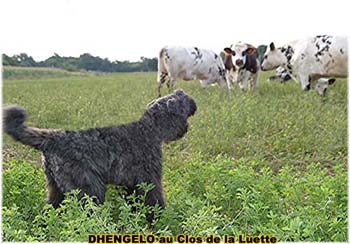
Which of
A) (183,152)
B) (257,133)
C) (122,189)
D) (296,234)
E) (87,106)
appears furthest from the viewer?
(257,133)

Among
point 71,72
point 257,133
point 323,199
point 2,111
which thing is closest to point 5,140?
A: point 2,111

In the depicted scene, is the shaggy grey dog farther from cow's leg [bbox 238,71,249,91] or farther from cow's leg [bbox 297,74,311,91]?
cow's leg [bbox 238,71,249,91]

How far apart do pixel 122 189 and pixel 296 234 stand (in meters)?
1.25

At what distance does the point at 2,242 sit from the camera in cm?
230

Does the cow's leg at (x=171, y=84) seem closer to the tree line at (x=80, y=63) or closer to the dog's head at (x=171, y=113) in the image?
the dog's head at (x=171, y=113)

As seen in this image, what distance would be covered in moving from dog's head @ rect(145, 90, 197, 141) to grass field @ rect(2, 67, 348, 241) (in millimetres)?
112

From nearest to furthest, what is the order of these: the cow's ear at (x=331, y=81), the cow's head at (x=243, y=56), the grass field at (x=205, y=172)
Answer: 1. the grass field at (x=205, y=172)
2. the cow's head at (x=243, y=56)
3. the cow's ear at (x=331, y=81)

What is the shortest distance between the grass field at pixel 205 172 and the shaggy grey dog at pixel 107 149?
0.36 feet

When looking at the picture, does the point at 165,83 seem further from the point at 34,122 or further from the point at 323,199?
the point at 323,199

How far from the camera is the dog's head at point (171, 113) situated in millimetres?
3158

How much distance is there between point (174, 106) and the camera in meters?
3.16

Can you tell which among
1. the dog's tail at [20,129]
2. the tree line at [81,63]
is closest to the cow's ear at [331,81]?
the tree line at [81,63]

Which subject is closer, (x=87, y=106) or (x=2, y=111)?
(x=2, y=111)

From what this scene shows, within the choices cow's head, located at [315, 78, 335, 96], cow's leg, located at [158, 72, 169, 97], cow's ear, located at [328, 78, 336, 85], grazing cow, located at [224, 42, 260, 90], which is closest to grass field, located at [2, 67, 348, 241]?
cow's leg, located at [158, 72, 169, 97]
